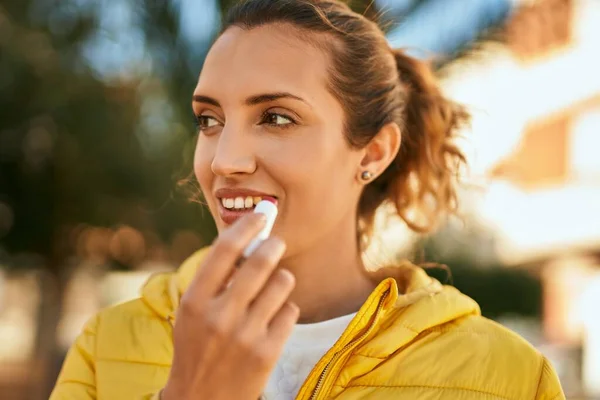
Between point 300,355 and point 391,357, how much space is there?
25 centimetres

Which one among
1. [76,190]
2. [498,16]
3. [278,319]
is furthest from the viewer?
[76,190]

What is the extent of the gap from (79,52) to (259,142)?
3.64 meters

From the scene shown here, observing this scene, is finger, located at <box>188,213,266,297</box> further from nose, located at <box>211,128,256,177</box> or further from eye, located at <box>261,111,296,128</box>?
eye, located at <box>261,111,296,128</box>

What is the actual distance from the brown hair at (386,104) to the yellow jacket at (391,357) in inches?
14.2

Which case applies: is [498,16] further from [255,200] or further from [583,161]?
[583,161]

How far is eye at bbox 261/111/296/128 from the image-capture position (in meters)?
1.86

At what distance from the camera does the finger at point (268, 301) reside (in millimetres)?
1271

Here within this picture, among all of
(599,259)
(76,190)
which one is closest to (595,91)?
(599,259)

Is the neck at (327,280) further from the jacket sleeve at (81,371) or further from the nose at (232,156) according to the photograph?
the jacket sleeve at (81,371)

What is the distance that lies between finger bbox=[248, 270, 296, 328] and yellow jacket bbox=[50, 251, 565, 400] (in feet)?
1.71

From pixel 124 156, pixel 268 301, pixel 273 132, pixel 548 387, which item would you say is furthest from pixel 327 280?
pixel 124 156

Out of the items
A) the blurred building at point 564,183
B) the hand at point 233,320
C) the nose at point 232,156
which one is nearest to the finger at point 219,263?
the hand at point 233,320

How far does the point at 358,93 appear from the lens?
2.05 meters

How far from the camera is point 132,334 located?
208 cm
